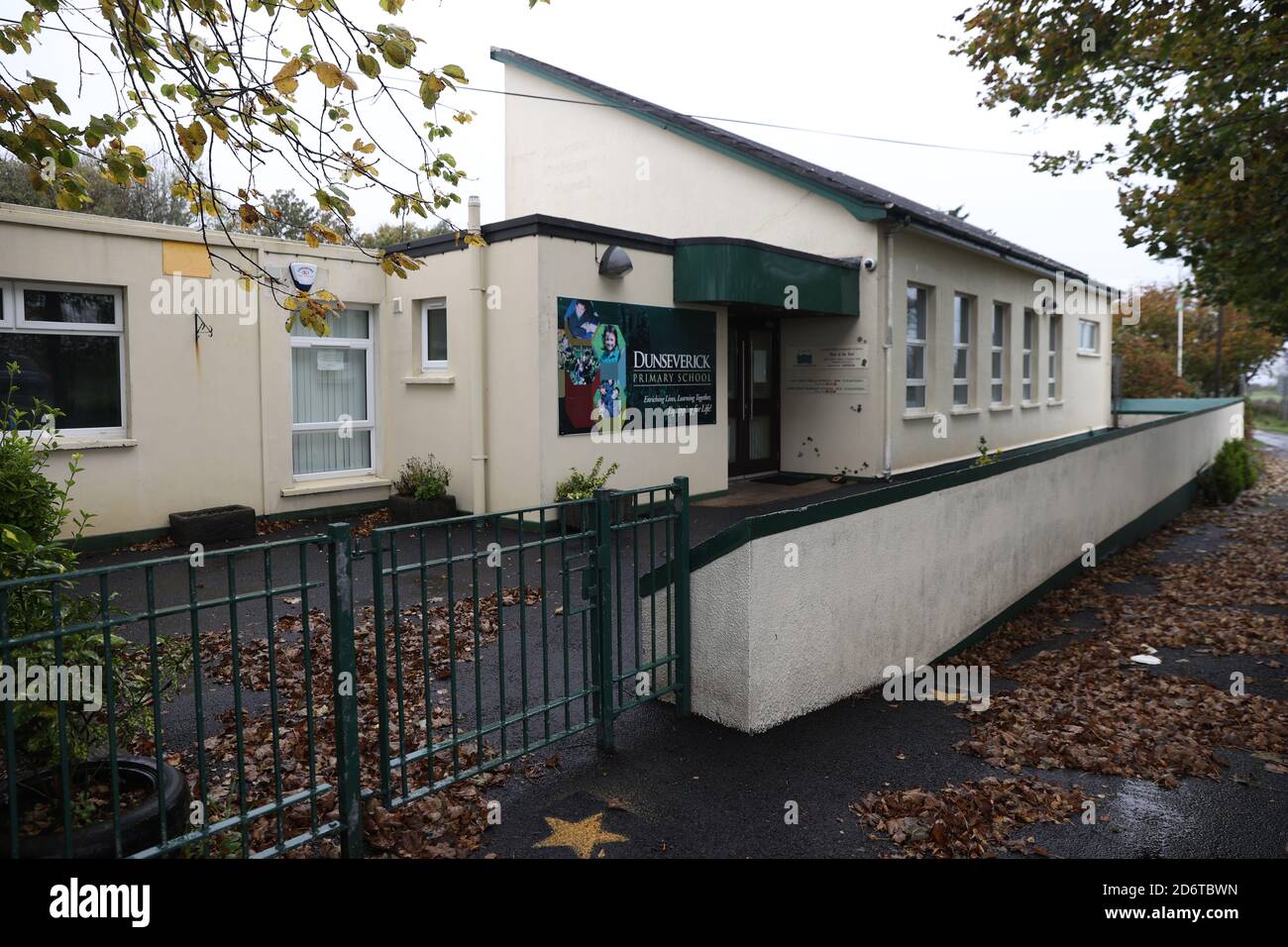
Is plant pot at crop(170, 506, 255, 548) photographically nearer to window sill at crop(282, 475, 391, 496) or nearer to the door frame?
window sill at crop(282, 475, 391, 496)

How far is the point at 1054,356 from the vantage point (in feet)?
76.0

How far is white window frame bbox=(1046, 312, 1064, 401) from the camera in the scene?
23025 mm

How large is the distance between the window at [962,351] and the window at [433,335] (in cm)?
1018

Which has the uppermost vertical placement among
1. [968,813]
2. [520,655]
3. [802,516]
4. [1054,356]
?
[1054,356]

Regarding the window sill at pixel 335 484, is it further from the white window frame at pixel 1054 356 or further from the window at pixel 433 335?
the white window frame at pixel 1054 356

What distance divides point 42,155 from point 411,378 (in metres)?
7.80

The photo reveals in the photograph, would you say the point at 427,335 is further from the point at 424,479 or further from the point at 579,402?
the point at 579,402

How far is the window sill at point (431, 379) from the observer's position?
11969 mm

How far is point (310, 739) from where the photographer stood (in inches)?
138

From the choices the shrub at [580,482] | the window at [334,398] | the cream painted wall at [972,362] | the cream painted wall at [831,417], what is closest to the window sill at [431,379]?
the window at [334,398]

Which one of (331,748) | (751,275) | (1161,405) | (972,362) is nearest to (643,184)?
(751,275)

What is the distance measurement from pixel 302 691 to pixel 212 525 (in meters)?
5.64

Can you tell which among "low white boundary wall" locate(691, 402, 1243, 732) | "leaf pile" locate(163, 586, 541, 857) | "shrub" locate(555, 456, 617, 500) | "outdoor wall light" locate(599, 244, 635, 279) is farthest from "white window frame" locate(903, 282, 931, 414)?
"leaf pile" locate(163, 586, 541, 857)
